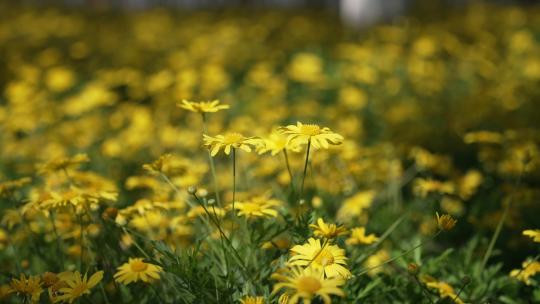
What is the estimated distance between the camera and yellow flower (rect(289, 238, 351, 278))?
4.74ft

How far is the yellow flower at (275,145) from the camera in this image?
1652 millimetres

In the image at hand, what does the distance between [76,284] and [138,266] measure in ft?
0.57

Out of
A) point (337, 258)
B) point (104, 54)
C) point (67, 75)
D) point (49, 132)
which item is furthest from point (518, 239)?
point (104, 54)

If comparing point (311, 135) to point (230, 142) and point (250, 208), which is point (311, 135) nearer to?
point (230, 142)

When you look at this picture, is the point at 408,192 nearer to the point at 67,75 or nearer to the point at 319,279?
the point at 319,279

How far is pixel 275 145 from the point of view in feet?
5.76

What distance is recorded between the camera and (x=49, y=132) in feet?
13.8

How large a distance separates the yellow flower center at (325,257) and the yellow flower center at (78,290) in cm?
63

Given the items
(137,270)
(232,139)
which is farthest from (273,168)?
(137,270)

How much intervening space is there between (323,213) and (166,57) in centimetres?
473

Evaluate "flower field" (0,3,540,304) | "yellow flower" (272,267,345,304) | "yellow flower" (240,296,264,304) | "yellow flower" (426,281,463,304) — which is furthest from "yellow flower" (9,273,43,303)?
"yellow flower" (426,281,463,304)

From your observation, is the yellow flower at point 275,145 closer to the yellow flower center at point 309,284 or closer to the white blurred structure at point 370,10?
the yellow flower center at point 309,284

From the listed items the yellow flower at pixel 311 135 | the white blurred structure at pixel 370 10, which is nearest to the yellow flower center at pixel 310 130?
the yellow flower at pixel 311 135

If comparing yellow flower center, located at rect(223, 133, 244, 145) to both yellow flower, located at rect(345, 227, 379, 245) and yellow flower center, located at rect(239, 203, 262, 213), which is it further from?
yellow flower, located at rect(345, 227, 379, 245)
